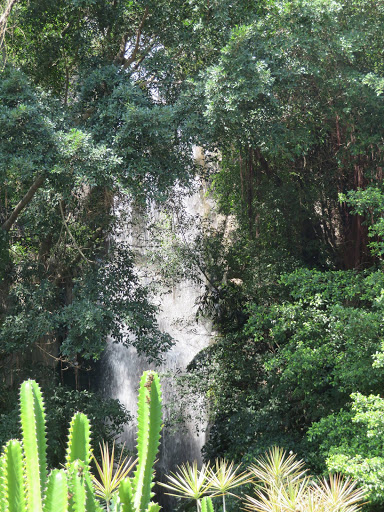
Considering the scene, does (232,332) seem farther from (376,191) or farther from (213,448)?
(376,191)

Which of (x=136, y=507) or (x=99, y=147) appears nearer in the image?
(x=136, y=507)

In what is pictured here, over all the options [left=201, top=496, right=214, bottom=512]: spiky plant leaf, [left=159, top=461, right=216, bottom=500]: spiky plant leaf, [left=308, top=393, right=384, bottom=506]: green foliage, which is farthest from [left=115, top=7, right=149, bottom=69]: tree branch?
[left=201, top=496, right=214, bottom=512]: spiky plant leaf

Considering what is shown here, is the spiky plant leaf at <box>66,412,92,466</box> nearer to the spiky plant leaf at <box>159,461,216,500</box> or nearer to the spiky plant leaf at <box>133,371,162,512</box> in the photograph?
the spiky plant leaf at <box>133,371,162,512</box>

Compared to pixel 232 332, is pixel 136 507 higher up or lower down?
lower down

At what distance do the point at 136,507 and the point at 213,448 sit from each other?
7.96 metres

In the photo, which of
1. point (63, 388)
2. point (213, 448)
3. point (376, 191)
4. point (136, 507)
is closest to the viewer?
point (136, 507)

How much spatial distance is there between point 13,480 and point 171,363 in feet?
36.2

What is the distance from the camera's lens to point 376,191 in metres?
8.70

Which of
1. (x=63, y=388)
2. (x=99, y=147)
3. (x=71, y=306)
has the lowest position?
(x=63, y=388)

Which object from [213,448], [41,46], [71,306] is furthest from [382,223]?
[41,46]

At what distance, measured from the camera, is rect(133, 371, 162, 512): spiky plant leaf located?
11.8 ft

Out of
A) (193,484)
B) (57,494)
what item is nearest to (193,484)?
(193,484)

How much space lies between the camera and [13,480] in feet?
10.5

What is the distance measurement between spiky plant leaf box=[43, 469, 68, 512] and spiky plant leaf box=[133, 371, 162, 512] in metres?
0.72
